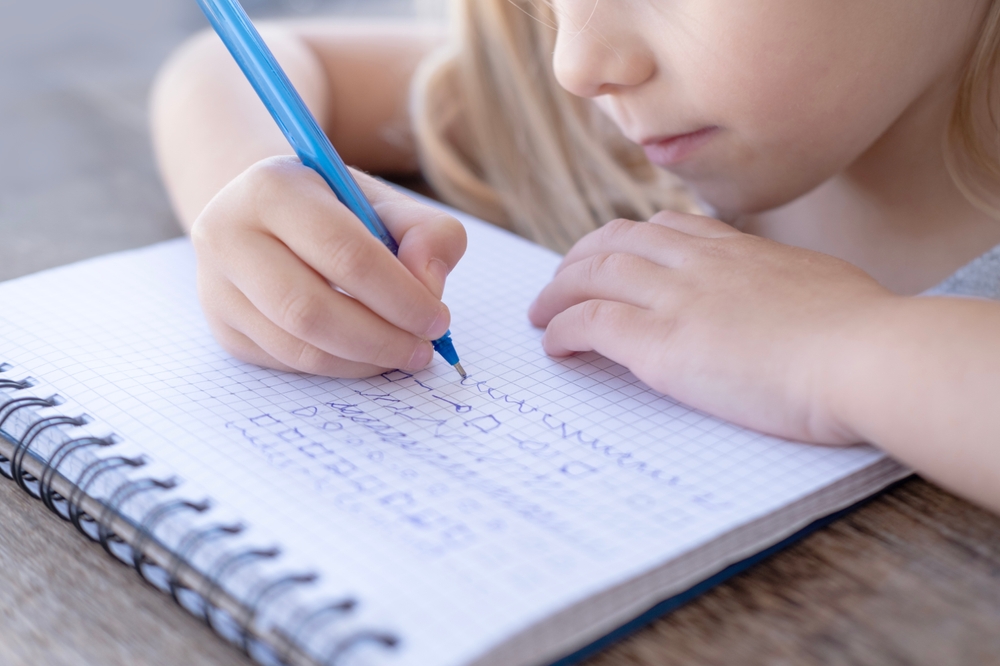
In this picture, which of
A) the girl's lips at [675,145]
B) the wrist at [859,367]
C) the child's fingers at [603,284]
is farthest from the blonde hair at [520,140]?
the wrist at [859,367]

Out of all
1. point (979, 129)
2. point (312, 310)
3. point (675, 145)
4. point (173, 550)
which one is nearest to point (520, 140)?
point (675, 145)

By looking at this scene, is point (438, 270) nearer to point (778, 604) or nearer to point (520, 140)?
point (778, 604)

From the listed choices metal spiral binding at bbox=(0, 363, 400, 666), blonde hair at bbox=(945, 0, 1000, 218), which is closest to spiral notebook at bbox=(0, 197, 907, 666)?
metal spiral binding at bbox=(0, 363, 400, 666)

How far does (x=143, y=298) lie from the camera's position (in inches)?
21.1

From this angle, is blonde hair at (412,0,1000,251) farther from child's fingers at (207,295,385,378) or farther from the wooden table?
the wooden table

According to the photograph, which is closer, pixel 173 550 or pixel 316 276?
pixel 173 550

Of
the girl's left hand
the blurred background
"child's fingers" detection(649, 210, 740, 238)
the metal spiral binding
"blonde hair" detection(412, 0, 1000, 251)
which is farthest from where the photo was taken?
"blonde hair" detection(412, 0, 1000, 251)

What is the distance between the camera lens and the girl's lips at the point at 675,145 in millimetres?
583

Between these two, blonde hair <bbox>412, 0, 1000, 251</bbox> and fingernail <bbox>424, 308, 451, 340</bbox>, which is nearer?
fingernail <bbox>424, 308, 451, 340</bbox>

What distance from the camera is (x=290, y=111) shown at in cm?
44

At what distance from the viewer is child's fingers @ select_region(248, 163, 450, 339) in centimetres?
41

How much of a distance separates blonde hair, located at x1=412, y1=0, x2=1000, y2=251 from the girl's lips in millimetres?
194

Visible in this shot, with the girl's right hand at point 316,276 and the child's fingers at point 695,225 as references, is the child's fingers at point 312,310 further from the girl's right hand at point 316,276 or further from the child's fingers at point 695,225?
the child's fingers at point 695,225

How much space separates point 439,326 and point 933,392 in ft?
0.72
